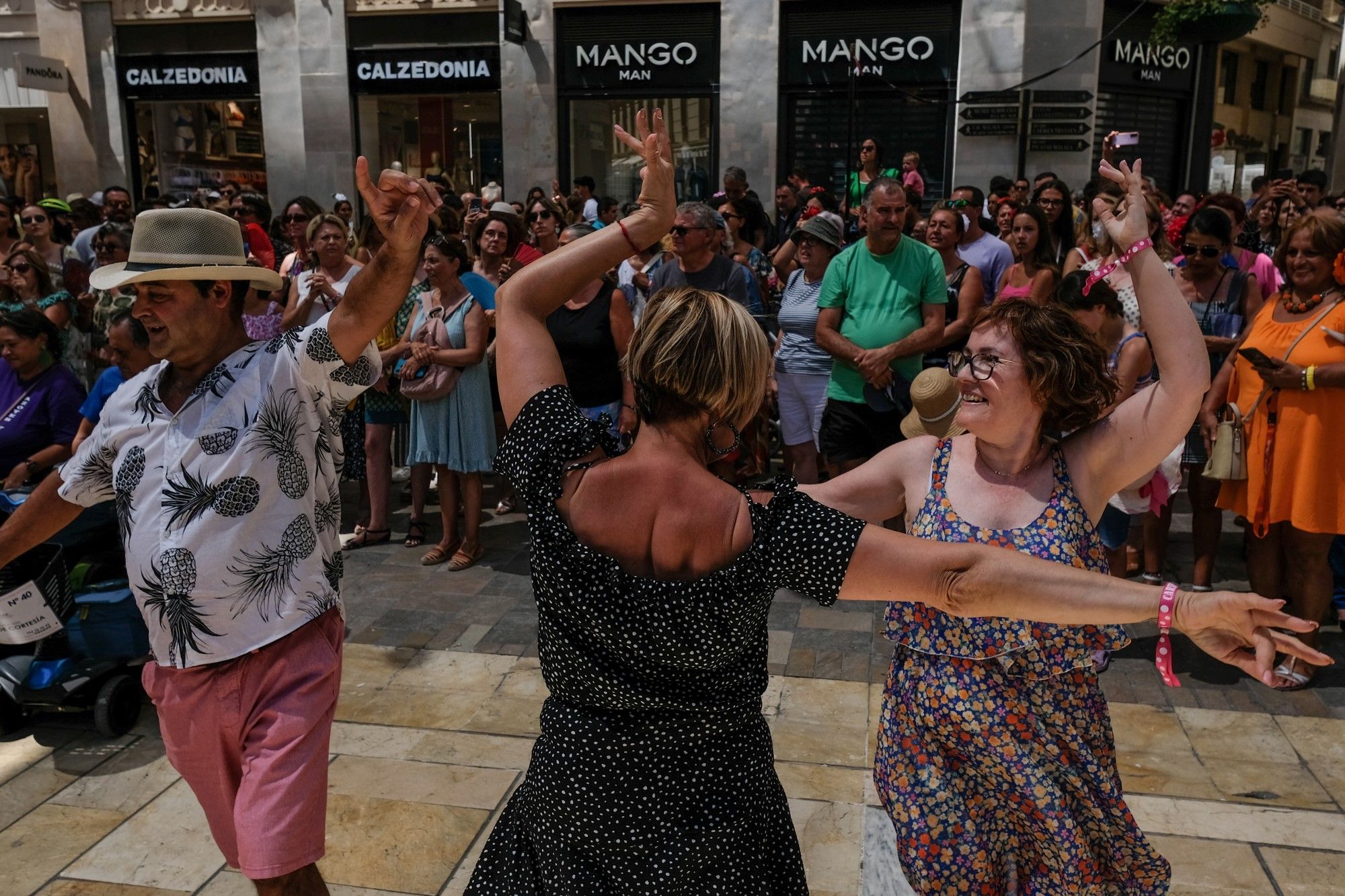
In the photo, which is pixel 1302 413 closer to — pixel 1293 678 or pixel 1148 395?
pixel 1293 678

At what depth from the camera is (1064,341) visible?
8.68 feet

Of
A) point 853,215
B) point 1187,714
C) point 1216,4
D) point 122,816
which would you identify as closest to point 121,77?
point 853,215

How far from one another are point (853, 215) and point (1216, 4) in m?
4.64

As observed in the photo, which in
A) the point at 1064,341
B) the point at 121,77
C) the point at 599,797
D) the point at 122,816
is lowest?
the point at 122,816

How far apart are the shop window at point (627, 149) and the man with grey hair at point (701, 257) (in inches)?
400

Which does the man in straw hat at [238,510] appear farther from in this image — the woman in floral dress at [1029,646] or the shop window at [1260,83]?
the shop window at [1260,83]

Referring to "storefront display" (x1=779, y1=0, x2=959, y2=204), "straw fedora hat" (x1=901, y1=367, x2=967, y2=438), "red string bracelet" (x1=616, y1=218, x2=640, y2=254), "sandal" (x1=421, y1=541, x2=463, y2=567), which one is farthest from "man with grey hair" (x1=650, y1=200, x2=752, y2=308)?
"storefront display" (x1=779, y1=0, x2=959, y2=204)

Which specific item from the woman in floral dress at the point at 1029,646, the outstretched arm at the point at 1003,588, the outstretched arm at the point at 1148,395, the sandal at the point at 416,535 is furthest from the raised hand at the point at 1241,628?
the sandal at the point at 416,535

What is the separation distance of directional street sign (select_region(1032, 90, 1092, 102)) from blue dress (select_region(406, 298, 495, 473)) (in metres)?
11.1

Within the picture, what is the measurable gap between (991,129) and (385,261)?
1413cm

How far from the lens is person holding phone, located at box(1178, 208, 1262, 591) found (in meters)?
5.96

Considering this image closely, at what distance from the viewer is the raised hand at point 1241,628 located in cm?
183

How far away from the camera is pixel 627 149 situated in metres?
17.1

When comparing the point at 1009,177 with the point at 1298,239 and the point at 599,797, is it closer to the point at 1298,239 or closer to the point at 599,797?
the point at 1298,239
